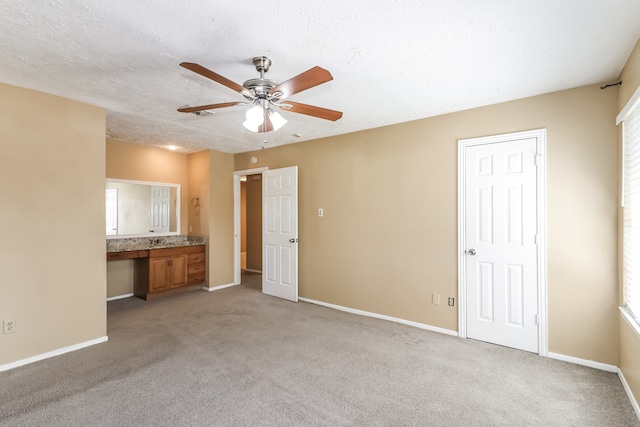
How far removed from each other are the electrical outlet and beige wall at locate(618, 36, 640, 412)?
480cm

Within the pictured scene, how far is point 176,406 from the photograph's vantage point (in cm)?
211

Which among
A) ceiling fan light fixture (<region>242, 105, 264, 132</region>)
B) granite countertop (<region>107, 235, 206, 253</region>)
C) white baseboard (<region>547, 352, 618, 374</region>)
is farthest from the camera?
granite countertop (<region>107, 235, 206, 253</region>)

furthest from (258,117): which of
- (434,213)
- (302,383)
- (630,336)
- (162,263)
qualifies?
(162,263)

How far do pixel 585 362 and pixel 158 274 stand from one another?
5.25m

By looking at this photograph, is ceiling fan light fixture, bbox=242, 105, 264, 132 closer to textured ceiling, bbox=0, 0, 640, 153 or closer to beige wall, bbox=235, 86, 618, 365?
textured ceiling, bbox=0, 0, 640, 153

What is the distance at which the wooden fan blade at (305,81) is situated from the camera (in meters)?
1.67

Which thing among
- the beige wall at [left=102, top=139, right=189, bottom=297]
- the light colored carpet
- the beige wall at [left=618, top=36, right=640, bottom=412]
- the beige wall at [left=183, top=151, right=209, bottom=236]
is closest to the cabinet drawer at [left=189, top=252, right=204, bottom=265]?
the beige wall at [left=183, top=151, right=209, bottom=236]

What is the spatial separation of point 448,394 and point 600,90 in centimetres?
281

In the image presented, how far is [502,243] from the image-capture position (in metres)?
3.03

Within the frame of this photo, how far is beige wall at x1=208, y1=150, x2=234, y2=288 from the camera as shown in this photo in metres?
5.29

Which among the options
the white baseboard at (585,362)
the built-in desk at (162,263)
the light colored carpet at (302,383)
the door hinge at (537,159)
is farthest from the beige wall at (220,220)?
the white baseboard at (585,362)

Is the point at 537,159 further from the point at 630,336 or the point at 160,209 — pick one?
the point at 160,209

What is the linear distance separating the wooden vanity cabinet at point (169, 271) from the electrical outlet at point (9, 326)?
6.42ft

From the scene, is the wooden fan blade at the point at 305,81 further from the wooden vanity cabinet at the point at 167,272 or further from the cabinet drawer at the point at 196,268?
the cabinet drawer at the point at 196,268
